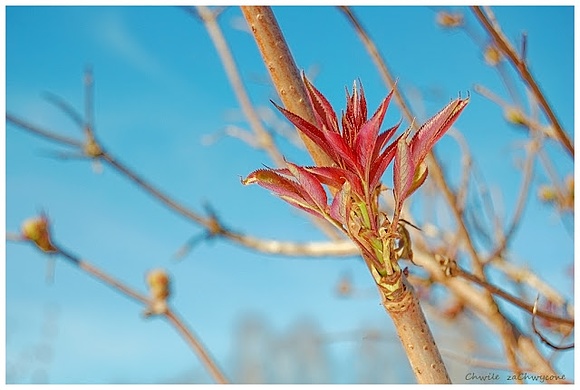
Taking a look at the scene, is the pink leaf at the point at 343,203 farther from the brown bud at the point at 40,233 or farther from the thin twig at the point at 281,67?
the brown bud at the point at 40,233

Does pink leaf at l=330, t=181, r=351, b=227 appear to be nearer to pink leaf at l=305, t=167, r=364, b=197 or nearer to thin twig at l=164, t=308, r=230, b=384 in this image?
pink leaf at l=305, t=167, r=364, b=197

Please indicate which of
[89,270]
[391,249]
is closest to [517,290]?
[89,270]

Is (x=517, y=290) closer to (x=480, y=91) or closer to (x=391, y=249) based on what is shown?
(x=480, y=91)

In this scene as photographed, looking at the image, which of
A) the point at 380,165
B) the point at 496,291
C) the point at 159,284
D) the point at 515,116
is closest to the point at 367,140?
the point at 380,165

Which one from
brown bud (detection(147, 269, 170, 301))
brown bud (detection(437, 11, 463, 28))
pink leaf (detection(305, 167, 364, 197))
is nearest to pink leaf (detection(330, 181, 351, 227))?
pink leaf (detection(305, 167, 364, 197))

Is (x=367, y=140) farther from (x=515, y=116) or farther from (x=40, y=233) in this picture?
(x=515, y=116)

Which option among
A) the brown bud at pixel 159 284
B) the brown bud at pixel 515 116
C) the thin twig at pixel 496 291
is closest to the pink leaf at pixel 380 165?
the thin twig at pixel 496 291

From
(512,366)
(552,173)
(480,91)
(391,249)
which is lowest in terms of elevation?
(512,366)

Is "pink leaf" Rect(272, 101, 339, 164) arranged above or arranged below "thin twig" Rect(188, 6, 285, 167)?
below
